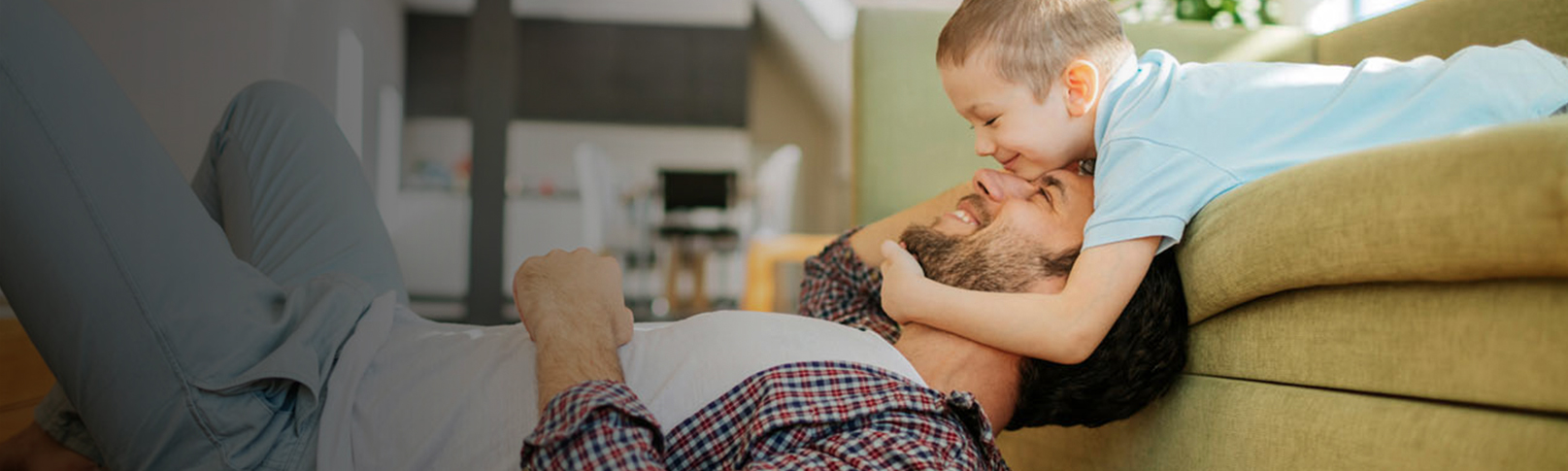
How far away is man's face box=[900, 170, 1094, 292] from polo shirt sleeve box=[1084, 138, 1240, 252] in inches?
2.9

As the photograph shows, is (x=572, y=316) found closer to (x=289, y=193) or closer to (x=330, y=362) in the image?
(x=330, y=362)

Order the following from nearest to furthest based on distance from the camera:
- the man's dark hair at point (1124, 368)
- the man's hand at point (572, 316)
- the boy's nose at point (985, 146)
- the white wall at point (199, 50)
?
1. the man's hand at point (572, 316)
2. the man's dark hair at point (1124, 368)
3. the boy's nose at point (985, 146)
4. the white wall at point (199, 50)

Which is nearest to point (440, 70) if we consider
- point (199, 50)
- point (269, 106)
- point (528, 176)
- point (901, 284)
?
point (528, 176)

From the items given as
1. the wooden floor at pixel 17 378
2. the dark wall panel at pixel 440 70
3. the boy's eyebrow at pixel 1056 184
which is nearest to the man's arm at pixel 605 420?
the boy's eyebrow at pixel 1056 184

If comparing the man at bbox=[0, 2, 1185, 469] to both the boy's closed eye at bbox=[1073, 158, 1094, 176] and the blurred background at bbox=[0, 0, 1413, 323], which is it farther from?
the blurred background at bbox=[0, 0, 1413, 323]

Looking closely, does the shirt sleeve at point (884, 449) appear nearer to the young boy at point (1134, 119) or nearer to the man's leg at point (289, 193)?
the young boy at point (1134, 119)

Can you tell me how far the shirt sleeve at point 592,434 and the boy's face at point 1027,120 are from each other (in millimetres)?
645

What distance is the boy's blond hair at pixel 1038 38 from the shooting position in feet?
3.78

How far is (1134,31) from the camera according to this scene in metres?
2.07

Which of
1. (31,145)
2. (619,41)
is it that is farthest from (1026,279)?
(619,41)

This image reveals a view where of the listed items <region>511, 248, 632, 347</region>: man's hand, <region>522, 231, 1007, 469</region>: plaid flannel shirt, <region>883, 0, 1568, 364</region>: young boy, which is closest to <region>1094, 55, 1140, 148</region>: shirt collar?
<region>883, 0, 1568, 364</region>: young boy

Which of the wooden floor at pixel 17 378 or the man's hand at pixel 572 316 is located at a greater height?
the man's hand at pixel 572 316

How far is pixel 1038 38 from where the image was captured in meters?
1.16

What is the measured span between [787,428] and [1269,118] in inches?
25.9
